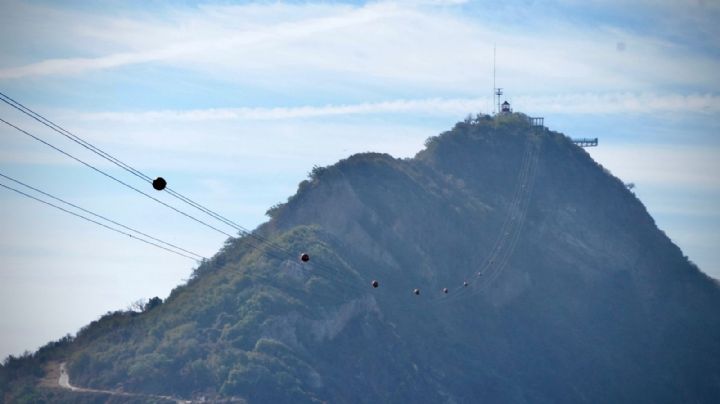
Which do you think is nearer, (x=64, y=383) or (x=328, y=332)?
(x=64, y=383)

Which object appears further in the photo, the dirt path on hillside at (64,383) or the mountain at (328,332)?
the mountain at (328,332)

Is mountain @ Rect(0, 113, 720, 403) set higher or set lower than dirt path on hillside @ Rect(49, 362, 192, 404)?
higher

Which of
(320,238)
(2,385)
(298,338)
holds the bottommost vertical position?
(2,385)

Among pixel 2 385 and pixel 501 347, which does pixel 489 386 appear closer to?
pixel 501 347

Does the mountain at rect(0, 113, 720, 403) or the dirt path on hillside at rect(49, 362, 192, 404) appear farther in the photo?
the mountain at rect(0, 113, 720, 403)

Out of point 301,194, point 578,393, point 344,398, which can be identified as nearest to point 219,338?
point 344,398

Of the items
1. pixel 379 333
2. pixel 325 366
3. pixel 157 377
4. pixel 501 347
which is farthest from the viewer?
pixel 501 347

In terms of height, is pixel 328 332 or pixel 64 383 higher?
pixel 328 332

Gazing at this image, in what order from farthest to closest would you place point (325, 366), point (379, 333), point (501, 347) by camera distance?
point (501, 347), point (379, 333), point (325, 366)

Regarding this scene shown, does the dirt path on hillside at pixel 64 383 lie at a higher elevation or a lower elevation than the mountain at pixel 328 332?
lower

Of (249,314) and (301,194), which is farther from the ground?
(301,194)

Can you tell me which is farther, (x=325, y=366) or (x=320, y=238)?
(x=320, y=238)
